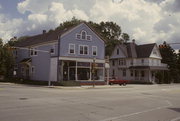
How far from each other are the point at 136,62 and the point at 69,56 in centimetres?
2769

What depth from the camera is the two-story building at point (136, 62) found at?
60.7m

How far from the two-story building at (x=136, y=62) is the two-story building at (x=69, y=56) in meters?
18.8

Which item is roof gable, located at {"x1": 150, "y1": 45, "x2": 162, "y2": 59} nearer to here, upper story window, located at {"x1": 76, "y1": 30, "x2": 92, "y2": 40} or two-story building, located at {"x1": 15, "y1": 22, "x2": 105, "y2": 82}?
two-story building, located at {"x1": 15, "y1": 22, "x2": 105, "y2": 82}

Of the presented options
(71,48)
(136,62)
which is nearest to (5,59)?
(71,48)

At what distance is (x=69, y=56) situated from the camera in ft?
133

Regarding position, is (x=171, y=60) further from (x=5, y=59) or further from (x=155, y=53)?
(x=5, y=59)

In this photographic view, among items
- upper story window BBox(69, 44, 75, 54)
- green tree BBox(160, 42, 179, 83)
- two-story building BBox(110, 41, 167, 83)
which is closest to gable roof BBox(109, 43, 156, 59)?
two-story building BBox(110, 41, 167, 83)

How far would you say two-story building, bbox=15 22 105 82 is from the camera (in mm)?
40269

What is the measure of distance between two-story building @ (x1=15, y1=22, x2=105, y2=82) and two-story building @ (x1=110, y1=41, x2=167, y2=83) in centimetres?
1877

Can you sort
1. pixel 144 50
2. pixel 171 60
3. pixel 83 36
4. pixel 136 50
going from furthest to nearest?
pixel 171 60 → pixel 136 50 → pixel 144 50 → pixel 83 36

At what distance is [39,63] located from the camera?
44.6m

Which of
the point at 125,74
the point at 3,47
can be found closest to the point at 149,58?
the point at 125,74

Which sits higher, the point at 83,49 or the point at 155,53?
the point at 155,53

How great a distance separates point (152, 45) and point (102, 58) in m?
22.8
